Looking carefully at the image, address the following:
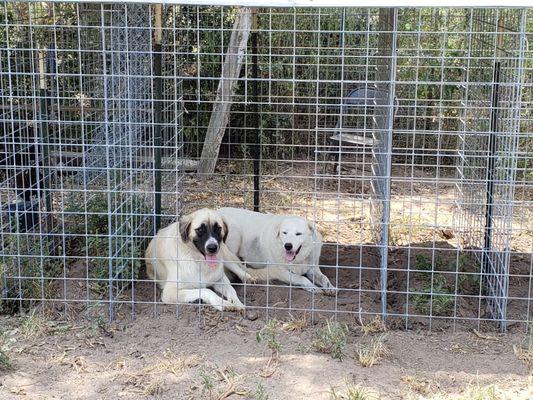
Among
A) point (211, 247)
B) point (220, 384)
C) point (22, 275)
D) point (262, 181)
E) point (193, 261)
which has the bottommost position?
point (220, 384)

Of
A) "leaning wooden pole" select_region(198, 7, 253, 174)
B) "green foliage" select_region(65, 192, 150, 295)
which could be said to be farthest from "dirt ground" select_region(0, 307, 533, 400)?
"leaning wooden pole" select_region(198, 7, 253, 174)

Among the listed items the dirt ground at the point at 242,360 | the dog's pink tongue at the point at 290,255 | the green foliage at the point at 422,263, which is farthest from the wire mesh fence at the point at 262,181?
the dirt ground at the point at 242,360

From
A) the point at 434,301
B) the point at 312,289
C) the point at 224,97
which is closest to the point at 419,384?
the point at 434,301

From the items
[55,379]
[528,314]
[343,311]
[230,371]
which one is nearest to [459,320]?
[528,314]

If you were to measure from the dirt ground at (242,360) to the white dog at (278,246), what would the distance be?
84cm

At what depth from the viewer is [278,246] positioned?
6559mm

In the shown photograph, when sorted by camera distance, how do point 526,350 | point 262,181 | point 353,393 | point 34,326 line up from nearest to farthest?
point 353,393 → point 526,350 → point 34,326 → point 262,181

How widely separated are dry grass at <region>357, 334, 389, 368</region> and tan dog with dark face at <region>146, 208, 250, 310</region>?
109 cm

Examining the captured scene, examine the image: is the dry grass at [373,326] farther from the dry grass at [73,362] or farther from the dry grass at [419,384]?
the dry grass at [73,362]

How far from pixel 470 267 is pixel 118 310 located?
290cm

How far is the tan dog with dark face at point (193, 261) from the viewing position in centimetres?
578

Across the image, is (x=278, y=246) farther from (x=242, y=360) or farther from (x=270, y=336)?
(x=242, y=360)

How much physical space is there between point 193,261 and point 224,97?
376cm

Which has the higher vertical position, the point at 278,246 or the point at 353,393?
the point at 278,246
